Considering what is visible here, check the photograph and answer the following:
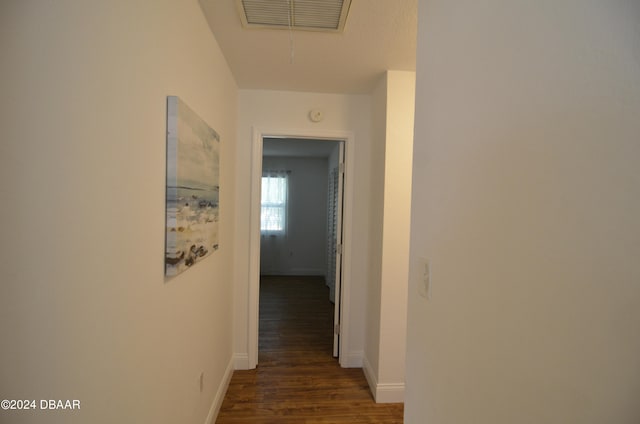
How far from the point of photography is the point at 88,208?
714 millimetres

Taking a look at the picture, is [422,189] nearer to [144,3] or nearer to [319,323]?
[144,3]

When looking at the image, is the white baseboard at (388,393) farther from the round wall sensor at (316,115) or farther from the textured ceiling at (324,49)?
the textured ceiling at (324,49)

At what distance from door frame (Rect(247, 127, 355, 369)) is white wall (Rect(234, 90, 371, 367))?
4 centimetres

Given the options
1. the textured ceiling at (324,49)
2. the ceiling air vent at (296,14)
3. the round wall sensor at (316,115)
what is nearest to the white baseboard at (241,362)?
the round wall sensor at (316,115)

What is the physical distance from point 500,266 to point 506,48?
47 centimetres

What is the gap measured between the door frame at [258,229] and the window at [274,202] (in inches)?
138

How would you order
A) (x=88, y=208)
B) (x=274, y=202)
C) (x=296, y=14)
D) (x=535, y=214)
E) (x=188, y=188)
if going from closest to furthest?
(x=535, y=214), (x=88, y=208), (x=188, y=188), (x=296, y=14), (x=274, y=202)

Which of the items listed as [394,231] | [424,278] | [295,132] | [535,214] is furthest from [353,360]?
[535,214]

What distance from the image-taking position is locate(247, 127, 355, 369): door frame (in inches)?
101

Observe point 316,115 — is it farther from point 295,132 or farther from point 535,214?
point 535,214

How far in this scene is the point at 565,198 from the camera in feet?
1.49

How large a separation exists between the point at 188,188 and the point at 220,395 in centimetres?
169

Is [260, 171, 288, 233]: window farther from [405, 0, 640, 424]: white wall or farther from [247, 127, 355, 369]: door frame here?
[405, 0, 640, 424]: white wall

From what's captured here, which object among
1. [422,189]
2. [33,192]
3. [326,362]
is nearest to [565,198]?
[422,189]
